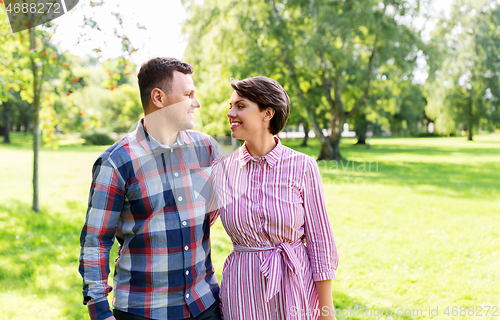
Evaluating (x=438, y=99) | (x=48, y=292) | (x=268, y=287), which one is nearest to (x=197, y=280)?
(x=268, y=287)

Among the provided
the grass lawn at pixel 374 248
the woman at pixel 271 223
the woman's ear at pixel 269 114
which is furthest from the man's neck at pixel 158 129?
the grass lawn at pixel 374 248

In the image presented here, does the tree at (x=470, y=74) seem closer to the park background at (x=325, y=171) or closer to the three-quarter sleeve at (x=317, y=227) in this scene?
the park background at (x=325, y=171)

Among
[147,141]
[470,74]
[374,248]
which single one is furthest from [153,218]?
[470,74]

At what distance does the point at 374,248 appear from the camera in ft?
19.3

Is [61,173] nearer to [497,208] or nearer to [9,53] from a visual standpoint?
[9,53]

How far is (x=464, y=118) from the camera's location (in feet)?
103

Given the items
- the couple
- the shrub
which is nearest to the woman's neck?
the couple

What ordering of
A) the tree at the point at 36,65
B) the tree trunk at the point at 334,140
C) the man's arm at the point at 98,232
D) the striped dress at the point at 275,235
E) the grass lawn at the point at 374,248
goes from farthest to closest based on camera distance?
the tree trunk at the point at 334,140, the tree at the point at 36,65, the grass lawn at the point at 374,248, the striped dress at the point at 275,235, the man's arm at the point at 98,232

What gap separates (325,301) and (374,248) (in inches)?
175

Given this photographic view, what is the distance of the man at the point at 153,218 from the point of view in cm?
159

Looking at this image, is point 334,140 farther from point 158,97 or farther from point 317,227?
point 158,97

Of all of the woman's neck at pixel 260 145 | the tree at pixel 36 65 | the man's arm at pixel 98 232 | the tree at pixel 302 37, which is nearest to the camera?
the man's arm at pixel 98 232

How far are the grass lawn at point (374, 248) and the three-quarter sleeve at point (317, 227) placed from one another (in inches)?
95.3

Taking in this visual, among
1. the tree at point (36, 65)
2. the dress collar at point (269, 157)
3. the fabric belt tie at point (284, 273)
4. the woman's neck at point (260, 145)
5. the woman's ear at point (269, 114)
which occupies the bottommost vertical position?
the fabric belt tie at point (284, 273)
